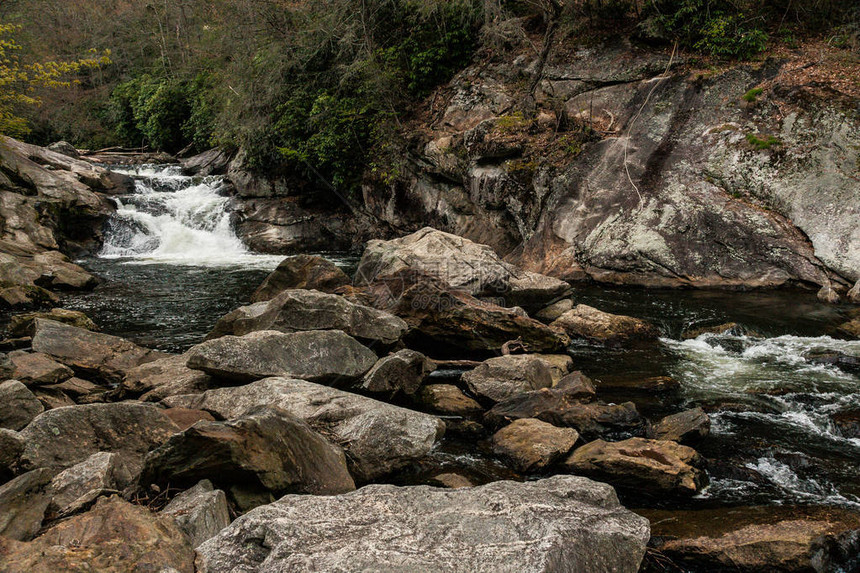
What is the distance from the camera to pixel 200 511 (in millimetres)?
3641

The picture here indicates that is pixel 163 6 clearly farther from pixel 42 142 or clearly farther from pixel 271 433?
pixel 271 433

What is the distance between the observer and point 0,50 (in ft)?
44.0

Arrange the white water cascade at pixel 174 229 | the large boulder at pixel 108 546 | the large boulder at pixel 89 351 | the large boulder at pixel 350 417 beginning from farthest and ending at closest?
the white water cascade at pixel 174 229
the large boulder at pixel 89 351
the large boulder at pixel 350 417
the large boulder at pixel 108 546

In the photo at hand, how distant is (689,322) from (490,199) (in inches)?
317

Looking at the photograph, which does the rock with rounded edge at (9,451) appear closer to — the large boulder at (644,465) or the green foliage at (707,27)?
the large boulder at (644,465)

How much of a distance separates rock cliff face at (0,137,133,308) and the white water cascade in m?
0.71

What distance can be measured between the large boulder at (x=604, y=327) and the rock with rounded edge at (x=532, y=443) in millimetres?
4070

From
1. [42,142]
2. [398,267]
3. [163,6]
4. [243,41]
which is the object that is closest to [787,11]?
[398,267]

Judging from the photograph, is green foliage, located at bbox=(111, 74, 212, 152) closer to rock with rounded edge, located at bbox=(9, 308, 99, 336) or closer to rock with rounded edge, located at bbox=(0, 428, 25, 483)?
rock with rounded edge, located at bbox=(9, 308, 99, 336)

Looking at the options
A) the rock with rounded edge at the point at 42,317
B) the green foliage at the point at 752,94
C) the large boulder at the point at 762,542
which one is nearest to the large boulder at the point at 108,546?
the large boulder at the point at 762,542

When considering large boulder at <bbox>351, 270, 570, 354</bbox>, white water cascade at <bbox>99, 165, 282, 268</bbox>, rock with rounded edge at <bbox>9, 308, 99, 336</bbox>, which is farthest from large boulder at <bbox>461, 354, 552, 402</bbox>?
white water cascade at <bbox>99, 165, 282, 268</bbox>

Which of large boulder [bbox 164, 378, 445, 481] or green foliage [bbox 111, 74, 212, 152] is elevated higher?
green foliage [bbox 111, 74, 212, 152]

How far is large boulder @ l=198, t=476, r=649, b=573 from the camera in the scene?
2.97 m

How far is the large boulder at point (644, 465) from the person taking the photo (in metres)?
5.25
